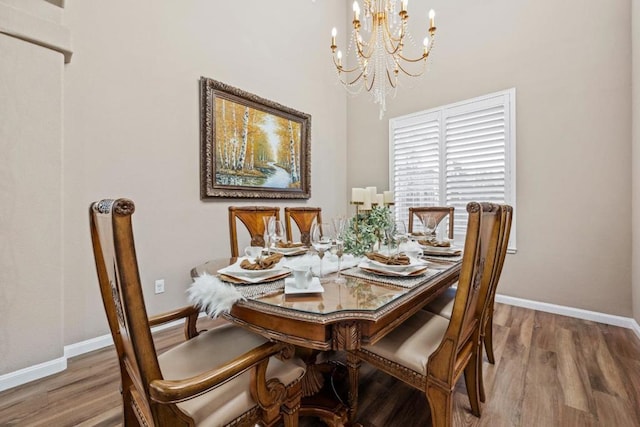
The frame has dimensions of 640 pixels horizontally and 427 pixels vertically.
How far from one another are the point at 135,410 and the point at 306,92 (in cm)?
374

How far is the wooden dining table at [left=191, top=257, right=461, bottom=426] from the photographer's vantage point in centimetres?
93

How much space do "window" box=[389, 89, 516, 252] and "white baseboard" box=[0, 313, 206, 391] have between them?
3.52 m

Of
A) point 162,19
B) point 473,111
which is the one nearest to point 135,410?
point 162,19

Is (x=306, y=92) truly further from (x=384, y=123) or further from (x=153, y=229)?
(x=153, y=229)

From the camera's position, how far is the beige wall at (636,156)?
7.45 feet

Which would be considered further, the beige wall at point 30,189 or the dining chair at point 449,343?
the beige wall at point 30,189

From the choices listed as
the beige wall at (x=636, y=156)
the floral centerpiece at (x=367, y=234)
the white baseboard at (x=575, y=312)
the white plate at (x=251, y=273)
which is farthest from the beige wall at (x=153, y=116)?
the beige wall at (x=636, y=156)

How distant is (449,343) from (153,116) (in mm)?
2729

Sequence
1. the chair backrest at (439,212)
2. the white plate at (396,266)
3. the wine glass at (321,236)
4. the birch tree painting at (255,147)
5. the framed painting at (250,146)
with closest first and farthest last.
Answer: the white plate at (396,266) < the wine glass at (321,236) < the chair backrest at (439,212) < the framed painting at (250,146) < the birch tree painting at (255,147)

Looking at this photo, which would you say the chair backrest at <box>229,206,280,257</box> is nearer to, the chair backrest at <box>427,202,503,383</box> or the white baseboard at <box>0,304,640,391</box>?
the white baseboard at <box>0,304,640,391</box>

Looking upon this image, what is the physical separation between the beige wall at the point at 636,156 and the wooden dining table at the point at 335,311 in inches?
87.8

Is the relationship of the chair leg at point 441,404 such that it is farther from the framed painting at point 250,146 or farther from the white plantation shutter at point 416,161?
the white plantation shutter at point 416,161

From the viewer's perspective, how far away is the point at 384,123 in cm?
406

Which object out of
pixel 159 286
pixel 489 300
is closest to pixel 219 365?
pixel 489 300
